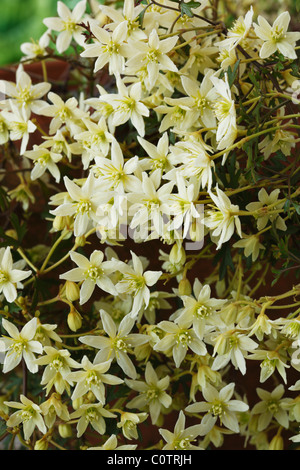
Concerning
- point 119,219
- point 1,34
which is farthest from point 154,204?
point 1,34

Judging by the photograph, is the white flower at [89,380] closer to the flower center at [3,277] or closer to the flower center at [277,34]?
the flower center at [3,277]

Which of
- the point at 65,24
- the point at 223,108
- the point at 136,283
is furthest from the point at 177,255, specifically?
the point at 65,24

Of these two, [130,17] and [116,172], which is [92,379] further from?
[130,17]

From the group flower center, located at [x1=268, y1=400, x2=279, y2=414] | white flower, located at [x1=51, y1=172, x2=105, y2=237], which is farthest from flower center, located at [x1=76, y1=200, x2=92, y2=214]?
flower center, located at [x1=268, y1=400, x2=279, y2=414]

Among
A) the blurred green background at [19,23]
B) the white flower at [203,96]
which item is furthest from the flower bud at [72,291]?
the blurred green background at [19,23]

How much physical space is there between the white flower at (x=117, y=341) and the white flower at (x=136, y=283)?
0.8 inches

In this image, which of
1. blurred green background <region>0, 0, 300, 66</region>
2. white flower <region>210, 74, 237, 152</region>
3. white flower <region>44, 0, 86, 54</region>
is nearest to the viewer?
white flower <region>210, 74, 237, 152</region>

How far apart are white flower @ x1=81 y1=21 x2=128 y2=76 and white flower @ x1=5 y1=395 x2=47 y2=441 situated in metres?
0.36

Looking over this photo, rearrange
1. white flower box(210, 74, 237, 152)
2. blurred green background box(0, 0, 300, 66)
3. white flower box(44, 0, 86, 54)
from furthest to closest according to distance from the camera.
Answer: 1. blurred green background box(0, 0, 300, 66)
2. white flower box(44, 0, 86, 54)
3. white flower box(210, 74, 237, 152)

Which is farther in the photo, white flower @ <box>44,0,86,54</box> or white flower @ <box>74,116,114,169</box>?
white flower @ <box>44,0,86,54</box>

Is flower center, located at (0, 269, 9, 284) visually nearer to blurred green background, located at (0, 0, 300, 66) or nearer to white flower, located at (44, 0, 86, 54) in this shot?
white flower, located at (44, 0, 86, 54)

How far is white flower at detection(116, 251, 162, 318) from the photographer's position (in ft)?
1.98

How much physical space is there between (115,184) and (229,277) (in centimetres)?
25
